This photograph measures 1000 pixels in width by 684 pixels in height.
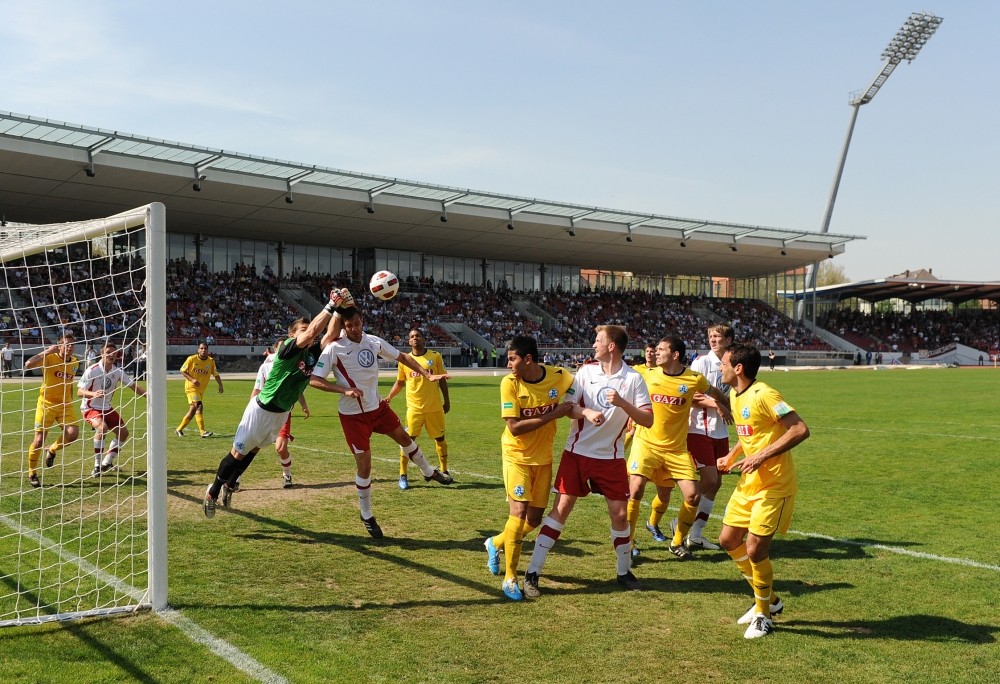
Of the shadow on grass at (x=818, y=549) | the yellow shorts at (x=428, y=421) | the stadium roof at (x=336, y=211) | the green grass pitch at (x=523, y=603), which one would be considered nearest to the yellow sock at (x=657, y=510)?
the green grass pitch at (x=523, y=603)

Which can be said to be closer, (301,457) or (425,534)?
(425,534)

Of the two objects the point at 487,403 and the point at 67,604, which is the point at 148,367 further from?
the point at 487,403

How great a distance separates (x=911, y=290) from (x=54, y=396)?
3060 inches

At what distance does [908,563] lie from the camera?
7047mm

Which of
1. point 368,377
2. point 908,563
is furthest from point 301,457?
point 908,563

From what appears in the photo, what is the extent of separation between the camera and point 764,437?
5.54m

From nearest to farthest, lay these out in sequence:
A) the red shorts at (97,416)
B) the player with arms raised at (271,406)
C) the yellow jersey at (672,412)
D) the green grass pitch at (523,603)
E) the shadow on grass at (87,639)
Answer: the shadow on grass at (87,639)
the green grass pitch at (523,603)
the yellow jersey at (672,412)
the player with arms raised at (271,406)
the red shorts at (97,416)

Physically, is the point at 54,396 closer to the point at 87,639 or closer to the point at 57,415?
the point at 57,415

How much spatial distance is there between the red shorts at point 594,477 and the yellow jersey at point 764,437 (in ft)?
3.40

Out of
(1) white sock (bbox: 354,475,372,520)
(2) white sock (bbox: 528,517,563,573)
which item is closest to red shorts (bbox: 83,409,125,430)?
(1) white sock (bbox: 354,475,372,520)

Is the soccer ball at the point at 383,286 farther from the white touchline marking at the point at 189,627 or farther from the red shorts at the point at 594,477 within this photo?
the white touchline marking at the point at 189,627

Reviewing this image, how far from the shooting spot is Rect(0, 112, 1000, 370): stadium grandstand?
3806 cm

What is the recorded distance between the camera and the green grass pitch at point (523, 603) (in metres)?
4.78

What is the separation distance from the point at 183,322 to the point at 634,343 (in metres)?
31.7
